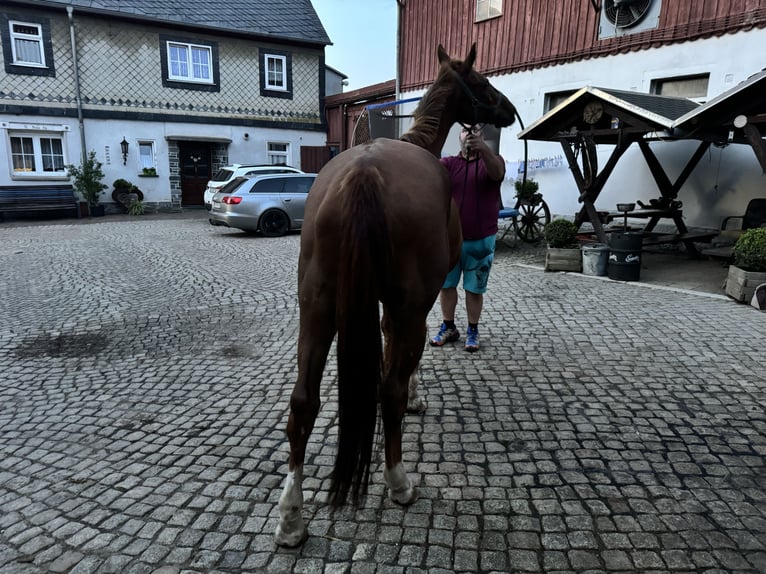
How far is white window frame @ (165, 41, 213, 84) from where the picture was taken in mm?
19578

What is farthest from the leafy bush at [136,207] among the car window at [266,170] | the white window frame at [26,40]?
the white window frame at [26,40]

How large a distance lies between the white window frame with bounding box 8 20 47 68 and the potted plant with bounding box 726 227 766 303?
20644 millimetres

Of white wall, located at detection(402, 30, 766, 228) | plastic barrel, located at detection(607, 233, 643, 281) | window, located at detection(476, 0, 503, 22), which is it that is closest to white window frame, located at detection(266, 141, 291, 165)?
window, located at detection(476, 0, 503, 22)

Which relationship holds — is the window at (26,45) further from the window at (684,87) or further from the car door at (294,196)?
the window at (684,87)

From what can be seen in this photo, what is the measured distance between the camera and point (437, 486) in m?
2.73

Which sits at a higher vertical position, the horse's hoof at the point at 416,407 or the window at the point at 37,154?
the window at the point at 37,154

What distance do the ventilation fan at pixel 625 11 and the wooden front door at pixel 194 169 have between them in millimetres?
15591

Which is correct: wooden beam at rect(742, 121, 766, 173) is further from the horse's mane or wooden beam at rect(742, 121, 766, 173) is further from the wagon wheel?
the horse's mane

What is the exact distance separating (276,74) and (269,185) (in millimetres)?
10540

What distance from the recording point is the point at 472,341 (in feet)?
15.8

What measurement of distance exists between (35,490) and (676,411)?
13.0 feet

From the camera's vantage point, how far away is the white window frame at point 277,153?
21922mm

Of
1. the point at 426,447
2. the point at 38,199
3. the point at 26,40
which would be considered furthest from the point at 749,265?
the point at 26,40

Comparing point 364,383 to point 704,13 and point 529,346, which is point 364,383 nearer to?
point 529,346
